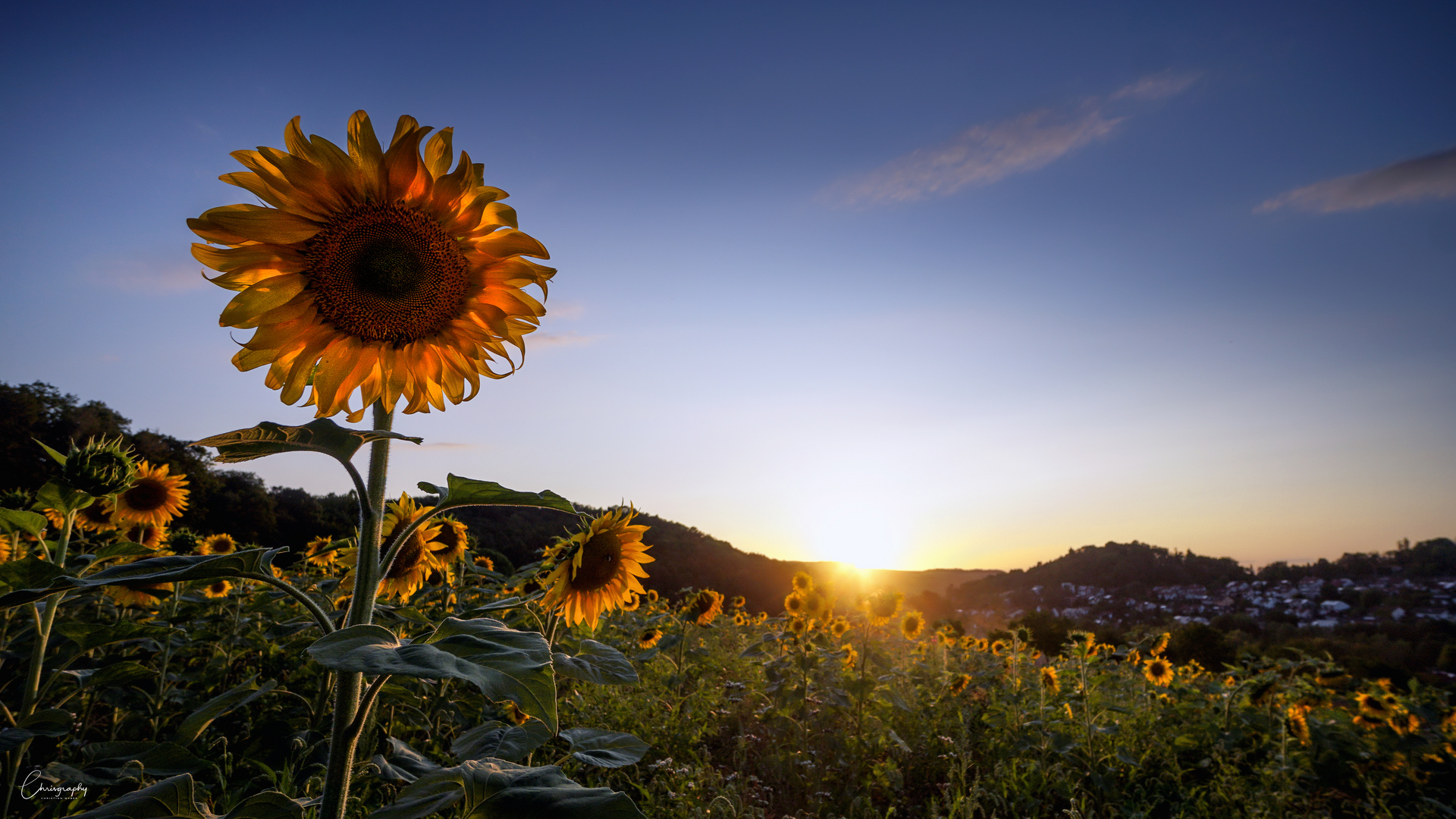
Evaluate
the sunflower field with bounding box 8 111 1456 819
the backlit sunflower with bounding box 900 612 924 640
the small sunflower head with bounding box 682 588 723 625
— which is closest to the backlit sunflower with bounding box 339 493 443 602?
the sunflower field with bounding box 8 111 1456 819

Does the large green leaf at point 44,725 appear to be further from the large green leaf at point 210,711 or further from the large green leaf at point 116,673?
the large green leaf at point 210,711

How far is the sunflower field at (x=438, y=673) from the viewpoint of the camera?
2.98ft

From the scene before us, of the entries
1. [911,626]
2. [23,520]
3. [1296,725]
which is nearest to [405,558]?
[23,520]

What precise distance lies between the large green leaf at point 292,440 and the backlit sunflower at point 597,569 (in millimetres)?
1246

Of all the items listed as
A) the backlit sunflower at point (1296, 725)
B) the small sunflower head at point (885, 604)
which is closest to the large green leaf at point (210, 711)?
the small sunflower head at point (885, 604)

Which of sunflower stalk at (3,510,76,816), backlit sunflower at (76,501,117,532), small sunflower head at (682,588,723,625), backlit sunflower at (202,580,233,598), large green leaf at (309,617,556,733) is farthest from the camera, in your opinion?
small sunflower head at (682,588,723,625)

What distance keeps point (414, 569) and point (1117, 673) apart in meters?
6.65

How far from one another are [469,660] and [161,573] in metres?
0.42

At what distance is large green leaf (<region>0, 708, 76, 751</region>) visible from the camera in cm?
150

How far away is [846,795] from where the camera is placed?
3305mm

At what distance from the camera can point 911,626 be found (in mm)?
7090

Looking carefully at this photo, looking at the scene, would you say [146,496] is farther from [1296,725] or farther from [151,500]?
[1296,725]

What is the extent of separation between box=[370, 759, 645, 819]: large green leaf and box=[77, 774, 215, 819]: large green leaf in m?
0.30

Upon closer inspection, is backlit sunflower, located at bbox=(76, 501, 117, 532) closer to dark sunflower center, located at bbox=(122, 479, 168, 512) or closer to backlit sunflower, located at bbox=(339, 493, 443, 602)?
dark sunflower center, located at bbox=(122, 479, 168, 512)
